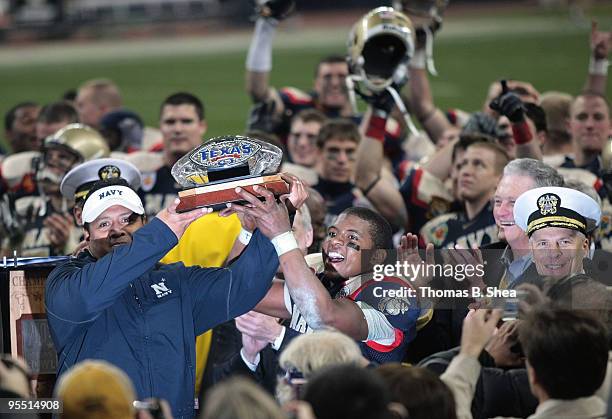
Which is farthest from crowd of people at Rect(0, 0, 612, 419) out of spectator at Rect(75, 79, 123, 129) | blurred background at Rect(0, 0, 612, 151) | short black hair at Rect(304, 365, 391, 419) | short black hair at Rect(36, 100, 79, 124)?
blurred background at Rect(0, 0, 612, 151)

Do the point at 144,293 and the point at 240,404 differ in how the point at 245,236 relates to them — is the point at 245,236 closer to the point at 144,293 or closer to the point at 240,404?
the point at 144,293

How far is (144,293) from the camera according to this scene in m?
4.43

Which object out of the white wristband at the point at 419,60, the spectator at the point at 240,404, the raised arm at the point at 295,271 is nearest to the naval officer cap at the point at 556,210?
the raised arm at the point at 295,271

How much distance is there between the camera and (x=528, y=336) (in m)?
3.58

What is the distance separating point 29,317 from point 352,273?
1.32 meters

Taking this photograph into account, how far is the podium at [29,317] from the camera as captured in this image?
4613 mm

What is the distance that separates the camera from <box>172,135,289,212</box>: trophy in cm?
419

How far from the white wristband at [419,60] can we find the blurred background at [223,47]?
9.11m

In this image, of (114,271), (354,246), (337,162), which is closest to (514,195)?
(354,246)

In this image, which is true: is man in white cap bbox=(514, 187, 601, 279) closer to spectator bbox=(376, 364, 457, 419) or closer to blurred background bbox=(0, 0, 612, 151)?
spectator bbox=(376, 364, 457, 419)

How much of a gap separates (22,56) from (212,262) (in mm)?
22586

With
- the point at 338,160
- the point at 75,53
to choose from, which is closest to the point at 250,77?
the point at 338,160

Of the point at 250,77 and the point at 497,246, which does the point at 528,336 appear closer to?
the point at 497,246

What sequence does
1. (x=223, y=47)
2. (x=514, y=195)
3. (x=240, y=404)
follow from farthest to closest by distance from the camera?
(x=223, y=47)
(x=514, y=195)
(x=240, y=404)
